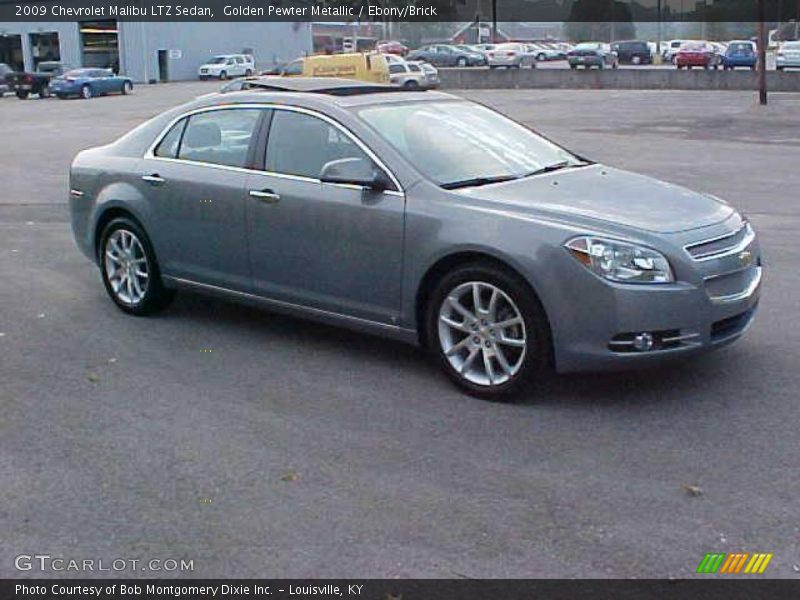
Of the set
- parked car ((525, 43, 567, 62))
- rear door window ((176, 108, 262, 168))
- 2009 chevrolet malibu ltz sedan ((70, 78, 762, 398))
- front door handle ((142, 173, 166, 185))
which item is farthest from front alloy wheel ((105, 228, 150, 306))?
parked car ((525, 43, 567, 62))

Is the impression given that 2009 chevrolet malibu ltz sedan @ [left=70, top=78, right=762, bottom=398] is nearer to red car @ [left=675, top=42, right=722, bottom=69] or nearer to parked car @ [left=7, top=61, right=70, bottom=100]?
parked car @ [left=7, top=61, right=70, bottom=100]

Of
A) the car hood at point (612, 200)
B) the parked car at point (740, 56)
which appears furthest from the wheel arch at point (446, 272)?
the parked car at point (740, 56)

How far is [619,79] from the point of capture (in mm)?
44656

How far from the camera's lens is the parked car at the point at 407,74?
134ft

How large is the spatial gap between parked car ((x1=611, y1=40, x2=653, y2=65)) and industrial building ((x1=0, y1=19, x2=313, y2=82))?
2435cm

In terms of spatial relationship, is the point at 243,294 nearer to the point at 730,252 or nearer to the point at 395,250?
the point at 395,250

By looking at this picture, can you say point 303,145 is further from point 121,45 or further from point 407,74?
point 121,45

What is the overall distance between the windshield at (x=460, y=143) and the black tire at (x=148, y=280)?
194 centimetres

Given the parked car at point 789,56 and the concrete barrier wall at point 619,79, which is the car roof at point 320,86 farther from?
the parked car at point 789,56

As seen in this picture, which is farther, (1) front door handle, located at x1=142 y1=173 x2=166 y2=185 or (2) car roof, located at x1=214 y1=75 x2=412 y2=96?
(1) front door handle, located at x1=142 y1=173 x2=166 y2=185

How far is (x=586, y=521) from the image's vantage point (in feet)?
13.1

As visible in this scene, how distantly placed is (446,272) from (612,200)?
96cm
